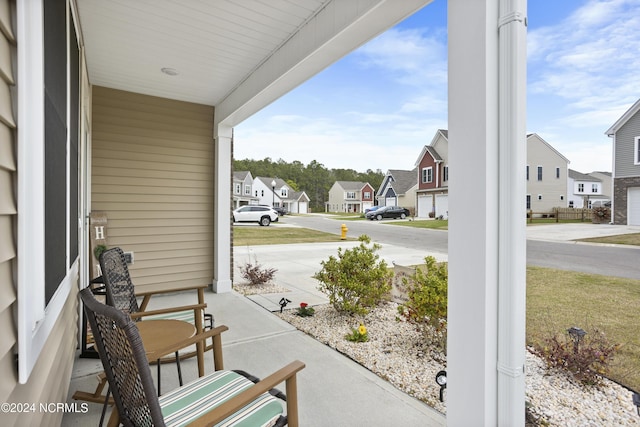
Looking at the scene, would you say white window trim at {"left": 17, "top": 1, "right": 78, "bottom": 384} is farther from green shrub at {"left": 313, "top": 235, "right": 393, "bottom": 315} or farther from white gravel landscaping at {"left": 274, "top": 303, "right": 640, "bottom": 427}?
green shrub at {"left": 313, "top": 235, "right": 393, "bottom": 315}

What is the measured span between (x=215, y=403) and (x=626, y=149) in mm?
1830

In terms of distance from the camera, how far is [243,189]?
2761 centimetres

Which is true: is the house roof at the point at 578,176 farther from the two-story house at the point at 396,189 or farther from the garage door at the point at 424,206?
the two-story house at the point at 396,189

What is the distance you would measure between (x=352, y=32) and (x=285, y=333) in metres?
2.52

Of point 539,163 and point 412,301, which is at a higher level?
point 539,163

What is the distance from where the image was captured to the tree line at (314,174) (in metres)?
7.52

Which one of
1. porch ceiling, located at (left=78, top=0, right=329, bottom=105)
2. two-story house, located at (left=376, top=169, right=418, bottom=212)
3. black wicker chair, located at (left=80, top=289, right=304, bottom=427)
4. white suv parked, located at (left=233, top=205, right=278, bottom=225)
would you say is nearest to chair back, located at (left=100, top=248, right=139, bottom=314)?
black wicker chair, located at (left=80, top=289, right=304, bottom=427)

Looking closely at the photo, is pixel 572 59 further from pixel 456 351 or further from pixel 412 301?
pixel 412 301

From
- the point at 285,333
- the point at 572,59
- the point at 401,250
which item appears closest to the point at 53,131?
the point at 572,59

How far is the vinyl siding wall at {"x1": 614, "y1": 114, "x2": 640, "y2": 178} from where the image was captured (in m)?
1.23

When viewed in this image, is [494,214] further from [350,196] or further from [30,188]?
[350,196]

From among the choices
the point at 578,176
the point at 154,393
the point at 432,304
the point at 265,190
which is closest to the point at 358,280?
the point at 432,304

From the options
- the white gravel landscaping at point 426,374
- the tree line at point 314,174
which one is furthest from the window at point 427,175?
the tree line at point 314,174

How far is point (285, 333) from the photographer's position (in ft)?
10.5
